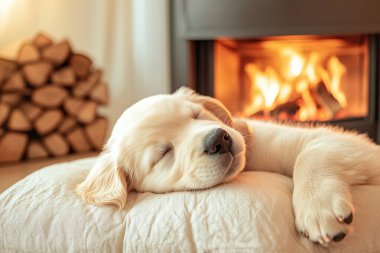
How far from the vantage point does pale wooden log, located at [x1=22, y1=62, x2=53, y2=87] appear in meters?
3.82

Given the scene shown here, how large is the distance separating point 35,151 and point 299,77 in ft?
7.18

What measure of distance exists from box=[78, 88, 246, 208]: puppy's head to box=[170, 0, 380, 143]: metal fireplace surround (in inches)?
74.4

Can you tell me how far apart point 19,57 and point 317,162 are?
2986 mm

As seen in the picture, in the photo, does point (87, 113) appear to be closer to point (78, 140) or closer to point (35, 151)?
point (78, 140)

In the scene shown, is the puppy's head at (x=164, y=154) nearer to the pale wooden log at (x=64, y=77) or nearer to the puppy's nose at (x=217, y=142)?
the puppy's nose at (x=217, y=142)

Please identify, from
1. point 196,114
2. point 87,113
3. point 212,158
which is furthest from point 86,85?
point 212,158

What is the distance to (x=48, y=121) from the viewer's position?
391 centimetres

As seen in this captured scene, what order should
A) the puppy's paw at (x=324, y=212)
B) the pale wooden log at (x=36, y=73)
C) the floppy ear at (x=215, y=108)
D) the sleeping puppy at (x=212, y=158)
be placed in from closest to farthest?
the puppy's paw at (x=324, y=212), the sleeping puppy at (x=212, y=158), the floppy ear at (x=215, y=108), the pale wooden log at (x=36, y=73)

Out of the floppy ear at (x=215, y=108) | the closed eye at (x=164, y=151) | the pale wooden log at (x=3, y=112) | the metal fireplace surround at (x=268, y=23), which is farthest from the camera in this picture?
the pale wooden log at (x=3, y=112)

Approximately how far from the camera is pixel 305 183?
1436 millimetres

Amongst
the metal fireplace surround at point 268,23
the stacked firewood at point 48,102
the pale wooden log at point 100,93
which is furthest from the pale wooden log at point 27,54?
the metal fireplace surround at point 268,23

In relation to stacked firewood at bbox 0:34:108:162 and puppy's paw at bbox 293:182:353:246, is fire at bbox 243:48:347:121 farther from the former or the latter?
puppy's paw at bbox 293:182:353:246

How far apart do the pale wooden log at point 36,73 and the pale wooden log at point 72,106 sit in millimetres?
254

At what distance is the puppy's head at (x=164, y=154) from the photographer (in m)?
1.53
